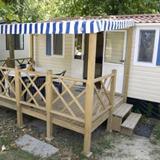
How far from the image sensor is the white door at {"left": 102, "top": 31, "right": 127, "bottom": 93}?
6551mm

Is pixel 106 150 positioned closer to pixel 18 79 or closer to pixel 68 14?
pixel 18 79

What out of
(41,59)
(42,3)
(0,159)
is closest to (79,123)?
(0,159)

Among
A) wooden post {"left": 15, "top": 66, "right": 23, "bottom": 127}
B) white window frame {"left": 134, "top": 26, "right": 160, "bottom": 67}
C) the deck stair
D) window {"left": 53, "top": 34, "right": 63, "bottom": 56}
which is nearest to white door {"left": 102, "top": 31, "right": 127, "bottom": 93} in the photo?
white window frame {"left": 134, "top": 26, "right": 160, "bottom": 67}

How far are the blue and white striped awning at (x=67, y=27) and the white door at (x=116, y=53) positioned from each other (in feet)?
5.20

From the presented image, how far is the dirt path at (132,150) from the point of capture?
4.44m

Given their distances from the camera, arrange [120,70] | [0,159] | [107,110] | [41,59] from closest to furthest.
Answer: [0,159] < [107,110] < [120,70] < [41,59]

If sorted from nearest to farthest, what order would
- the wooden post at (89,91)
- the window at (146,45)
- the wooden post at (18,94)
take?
the wooden post at (89,91) < the wooden post at (18,94) < the window at (146,45)

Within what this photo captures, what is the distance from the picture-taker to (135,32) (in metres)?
6.12

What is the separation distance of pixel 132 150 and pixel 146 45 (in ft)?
9.40

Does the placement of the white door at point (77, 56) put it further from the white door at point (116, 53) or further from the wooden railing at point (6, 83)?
the wooden railing at point (6, 83)

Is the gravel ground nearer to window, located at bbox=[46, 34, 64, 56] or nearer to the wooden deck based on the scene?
the wooden deck

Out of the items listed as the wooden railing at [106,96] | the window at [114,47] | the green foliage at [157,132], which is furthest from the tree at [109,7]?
the wooden railing at [106,96]

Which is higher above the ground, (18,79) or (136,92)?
(18,79)

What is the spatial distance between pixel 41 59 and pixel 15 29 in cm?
389
